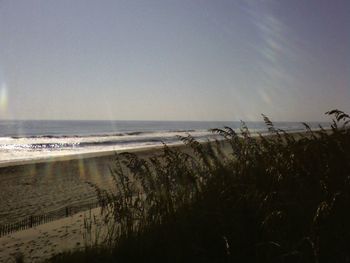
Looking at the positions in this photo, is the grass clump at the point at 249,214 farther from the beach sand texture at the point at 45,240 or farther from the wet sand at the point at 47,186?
the wet sand at the point at 47,186

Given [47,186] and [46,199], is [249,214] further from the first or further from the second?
[47,186]

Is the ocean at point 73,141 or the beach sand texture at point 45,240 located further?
the ocean at point 73,141

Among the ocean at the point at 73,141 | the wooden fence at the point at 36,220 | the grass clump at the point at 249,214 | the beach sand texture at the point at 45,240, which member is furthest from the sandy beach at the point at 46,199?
the ocean at the point at 73,141

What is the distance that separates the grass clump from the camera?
3537mm

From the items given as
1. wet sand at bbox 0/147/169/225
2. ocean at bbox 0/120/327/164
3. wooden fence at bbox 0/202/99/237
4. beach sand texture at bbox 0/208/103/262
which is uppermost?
ocean at bbox 0/120/327/164

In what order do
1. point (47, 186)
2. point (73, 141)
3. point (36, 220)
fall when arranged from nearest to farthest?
point (36, 220)
point (47, 186)
point (73, 141)

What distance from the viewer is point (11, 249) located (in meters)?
7.89

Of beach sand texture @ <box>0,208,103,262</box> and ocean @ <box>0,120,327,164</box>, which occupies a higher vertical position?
ocean @ <box>0,120,327,164</box>

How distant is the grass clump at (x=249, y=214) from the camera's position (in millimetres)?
3537

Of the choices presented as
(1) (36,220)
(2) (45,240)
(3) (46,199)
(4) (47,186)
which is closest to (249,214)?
(2) (45,240)

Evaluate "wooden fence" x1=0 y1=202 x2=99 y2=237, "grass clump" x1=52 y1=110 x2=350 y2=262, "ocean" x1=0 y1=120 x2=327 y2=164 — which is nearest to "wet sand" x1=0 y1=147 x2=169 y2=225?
Result: "wooden fence" x1=0 y1=202 x2=99 y2=237

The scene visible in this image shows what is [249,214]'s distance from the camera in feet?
12.6

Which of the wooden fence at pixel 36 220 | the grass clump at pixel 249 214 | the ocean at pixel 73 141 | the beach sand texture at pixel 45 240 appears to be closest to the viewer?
the grass clump at pixel 249 214

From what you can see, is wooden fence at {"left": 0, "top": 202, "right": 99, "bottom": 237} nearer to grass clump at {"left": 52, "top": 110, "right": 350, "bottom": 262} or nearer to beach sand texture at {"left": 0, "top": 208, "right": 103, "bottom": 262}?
beach sand texture at {"left": 0, "top": 208, "right": 103, "bottom": 262}
